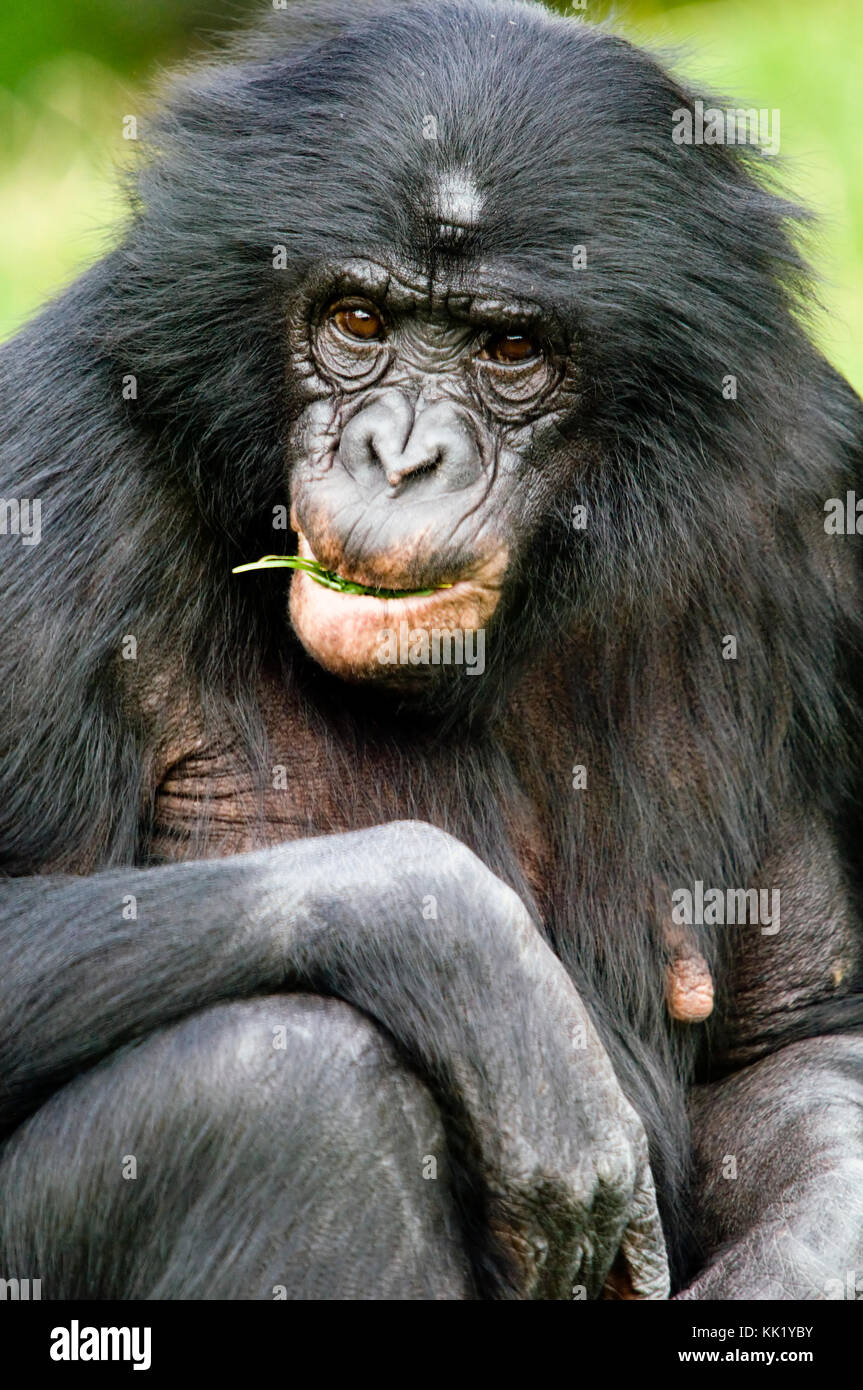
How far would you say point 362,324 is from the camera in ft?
13.9

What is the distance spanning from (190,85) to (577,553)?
168 centimetres

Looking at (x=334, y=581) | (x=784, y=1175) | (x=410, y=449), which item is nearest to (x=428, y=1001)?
(x=334, y=581)

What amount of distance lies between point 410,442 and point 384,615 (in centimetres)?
41

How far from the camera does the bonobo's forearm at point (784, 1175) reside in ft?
13.9

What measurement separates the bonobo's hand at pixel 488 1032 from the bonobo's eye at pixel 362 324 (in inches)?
49.5

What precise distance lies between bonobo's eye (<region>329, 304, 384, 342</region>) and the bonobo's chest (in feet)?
3.01

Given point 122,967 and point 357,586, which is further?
point 357,586

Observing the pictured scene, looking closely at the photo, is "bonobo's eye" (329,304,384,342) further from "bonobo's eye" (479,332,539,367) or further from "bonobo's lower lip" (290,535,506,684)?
"bonobo's lower lip" (290,535,506,684)

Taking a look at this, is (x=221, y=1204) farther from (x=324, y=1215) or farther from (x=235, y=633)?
(x=235, y=633)

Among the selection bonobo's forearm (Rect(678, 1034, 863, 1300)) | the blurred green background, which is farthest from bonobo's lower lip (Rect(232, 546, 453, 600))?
the blurred green background

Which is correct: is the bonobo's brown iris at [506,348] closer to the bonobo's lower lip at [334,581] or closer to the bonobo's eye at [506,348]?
the bonobo's eye at [506,348]

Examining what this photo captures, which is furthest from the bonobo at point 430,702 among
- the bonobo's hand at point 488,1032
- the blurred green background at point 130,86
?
the blurred green background at point 130,86

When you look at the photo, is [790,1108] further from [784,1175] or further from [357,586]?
[357,586]

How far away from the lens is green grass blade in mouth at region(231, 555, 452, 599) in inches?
157
